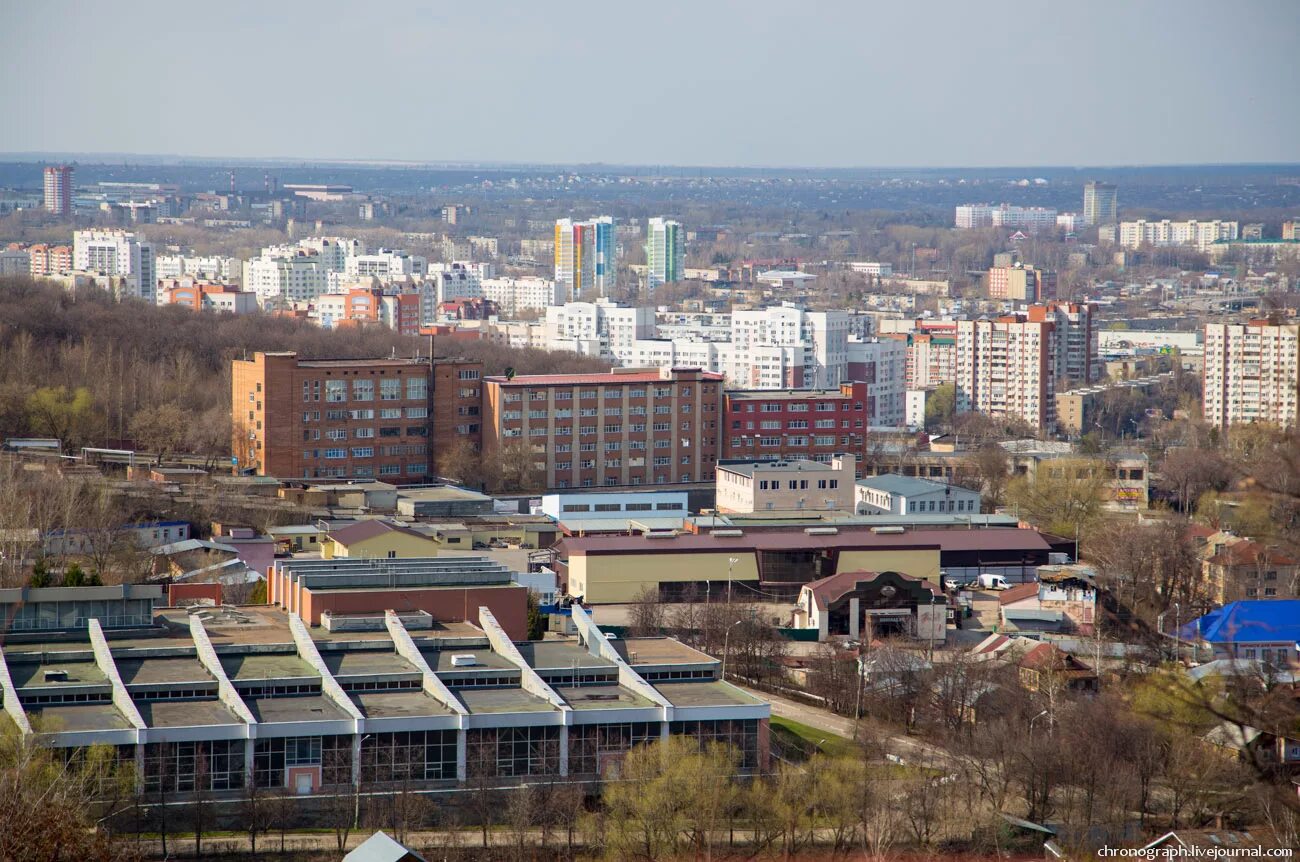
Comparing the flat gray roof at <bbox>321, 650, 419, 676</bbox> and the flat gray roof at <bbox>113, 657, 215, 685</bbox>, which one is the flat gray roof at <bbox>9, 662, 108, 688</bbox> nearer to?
the flat gray roof at <bbox>113, 657, 215, 685</bbox>

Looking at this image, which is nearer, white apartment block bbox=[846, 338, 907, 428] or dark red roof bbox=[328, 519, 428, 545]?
dark red roof bbox=[328, 519, 428, 545]

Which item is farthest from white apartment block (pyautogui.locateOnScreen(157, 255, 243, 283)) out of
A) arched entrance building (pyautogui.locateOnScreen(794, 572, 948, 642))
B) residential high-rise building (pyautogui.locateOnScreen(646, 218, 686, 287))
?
arched entrance building (pyautogui.locateOnScreen(794, 572, 948, 642))

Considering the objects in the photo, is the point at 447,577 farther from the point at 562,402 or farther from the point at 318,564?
the point at 562,402

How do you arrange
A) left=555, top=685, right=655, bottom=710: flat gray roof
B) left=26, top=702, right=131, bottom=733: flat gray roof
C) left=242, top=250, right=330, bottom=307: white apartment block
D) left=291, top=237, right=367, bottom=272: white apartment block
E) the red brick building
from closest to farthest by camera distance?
left=26, top=702, right=131, bottom=733: flat gray roof < left=555, top=685, right=655, bottom=710: flat gray roof < the red brick building < left=242, top=250, right=330, bottom=307: white apartment block < left=291, top=237, right=367, bottom=272: white apartment block

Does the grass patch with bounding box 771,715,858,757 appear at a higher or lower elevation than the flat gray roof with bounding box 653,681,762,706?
lower

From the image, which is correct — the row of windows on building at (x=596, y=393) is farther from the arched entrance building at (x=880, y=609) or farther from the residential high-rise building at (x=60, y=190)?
the residential high-rise building at (x=60, y=190)

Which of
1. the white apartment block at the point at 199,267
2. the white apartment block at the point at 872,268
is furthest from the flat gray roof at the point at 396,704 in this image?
the white apartment block at the point at 872,268

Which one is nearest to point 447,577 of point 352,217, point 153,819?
point 153,819
